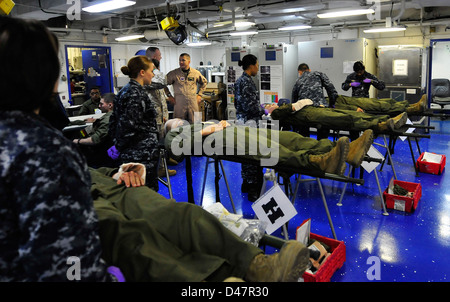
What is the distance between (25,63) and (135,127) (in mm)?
2058

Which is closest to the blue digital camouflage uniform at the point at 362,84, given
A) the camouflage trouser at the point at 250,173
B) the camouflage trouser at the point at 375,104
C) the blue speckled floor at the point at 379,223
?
the camouflage trouser at the point at 375,104

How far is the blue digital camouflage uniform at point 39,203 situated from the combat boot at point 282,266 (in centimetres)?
68

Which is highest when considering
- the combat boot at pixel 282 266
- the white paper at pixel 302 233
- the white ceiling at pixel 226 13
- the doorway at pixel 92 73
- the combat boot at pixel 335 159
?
the white ceiling at pixel 226 13

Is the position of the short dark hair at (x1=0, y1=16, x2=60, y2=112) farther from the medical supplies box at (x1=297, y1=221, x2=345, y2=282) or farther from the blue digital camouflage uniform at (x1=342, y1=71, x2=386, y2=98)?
the blue digital camouflage uniform at (x1=342, y1=71, x2=386, y2=98)

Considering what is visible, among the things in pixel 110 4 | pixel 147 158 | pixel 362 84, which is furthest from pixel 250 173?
pixel 362 84

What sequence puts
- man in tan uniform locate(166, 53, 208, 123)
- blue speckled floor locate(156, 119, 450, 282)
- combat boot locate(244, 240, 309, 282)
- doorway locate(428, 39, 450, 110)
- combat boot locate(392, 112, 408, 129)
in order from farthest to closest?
doorway locate(428, 39, 450, 110) → man in tan uniform locate(166, 53, 208, 123) → combat boot locate(392, 112, 408, 129) → blue speckled floor locate(156, 119, 450, 282) → combat boot locate(244, 240, 309, 282)

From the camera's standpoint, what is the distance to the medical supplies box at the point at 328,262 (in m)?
2.56

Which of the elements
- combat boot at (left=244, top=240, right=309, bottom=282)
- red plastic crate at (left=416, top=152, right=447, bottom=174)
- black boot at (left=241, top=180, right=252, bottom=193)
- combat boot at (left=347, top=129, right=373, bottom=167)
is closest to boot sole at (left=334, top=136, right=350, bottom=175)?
combat boot at (left=347, top=129, right=373, bottom=167)

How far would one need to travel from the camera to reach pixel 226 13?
8.35 m

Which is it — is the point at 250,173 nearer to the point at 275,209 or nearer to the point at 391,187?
the point at 391,187

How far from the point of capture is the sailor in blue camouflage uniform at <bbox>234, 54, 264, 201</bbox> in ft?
15.2

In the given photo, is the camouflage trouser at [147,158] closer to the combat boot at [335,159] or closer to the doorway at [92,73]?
the combat boot at [335,159]

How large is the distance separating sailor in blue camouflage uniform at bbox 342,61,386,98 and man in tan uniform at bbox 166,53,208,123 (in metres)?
2.68

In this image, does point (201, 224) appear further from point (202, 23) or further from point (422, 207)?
point (202, 23)
